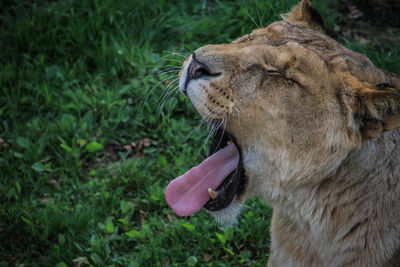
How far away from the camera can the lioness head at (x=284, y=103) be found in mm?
2314

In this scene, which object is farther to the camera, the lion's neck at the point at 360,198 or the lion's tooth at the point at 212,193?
the lion's tooth at the point at 212,193

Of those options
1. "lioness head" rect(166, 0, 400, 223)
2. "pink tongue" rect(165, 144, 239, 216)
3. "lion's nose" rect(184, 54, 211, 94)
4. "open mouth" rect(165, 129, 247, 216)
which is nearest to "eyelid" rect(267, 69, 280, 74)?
"lioness head" rect(166, 0, 400, 223)

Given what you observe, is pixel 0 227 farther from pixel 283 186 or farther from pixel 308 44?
pixel 308 44

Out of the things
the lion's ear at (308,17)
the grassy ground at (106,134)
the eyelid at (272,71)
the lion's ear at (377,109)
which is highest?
the lion's ear at (308,17)

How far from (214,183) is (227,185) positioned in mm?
102

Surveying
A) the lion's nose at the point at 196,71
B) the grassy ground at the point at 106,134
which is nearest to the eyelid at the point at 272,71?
the lion's nose at the point at 196,71

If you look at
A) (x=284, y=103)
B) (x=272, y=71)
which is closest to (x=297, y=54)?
(x=272, y=71)

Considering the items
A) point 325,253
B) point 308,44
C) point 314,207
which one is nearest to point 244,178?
point 314,207

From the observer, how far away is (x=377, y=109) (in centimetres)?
217

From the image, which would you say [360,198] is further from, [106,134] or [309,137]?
[106,134]

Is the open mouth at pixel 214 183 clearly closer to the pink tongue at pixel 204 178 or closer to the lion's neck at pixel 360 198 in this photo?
the pink tongue at pixel 204 178

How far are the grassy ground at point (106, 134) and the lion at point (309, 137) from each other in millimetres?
502

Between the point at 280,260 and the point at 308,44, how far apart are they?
3.81 feet

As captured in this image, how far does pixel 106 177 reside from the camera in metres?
4.02
